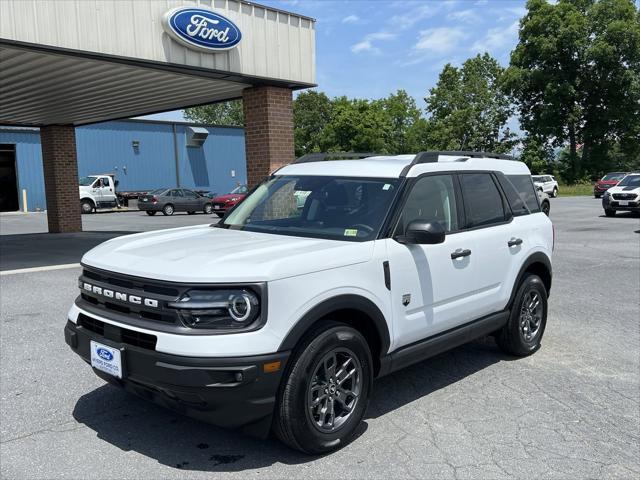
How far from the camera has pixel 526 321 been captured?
5.35 m

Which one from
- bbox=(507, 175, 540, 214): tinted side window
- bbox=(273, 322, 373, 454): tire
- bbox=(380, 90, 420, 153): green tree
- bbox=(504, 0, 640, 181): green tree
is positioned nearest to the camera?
bbox=(273, 322, 373, 454): tire

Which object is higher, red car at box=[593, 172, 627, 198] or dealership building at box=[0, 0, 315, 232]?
dealership building at box=[0, 0, 315, 232]

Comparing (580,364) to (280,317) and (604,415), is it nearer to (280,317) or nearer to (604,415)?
(604,415)

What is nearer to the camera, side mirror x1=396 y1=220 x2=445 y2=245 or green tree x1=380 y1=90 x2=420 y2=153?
side mirror x1=396 y1=220 x2=445 y2=245

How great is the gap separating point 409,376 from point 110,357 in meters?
2.51

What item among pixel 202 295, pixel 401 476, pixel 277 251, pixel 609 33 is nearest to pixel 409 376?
pixel 401 476

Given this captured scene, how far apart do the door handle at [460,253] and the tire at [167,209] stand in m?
26.5

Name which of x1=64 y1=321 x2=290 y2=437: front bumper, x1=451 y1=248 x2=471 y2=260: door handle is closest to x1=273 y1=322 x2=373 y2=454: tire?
x1=64 y1=321 x2=290 y2=437: front bumper

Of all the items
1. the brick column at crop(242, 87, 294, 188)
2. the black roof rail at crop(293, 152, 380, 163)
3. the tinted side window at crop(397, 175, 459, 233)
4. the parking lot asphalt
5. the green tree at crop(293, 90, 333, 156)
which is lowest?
the parking lot asphalt

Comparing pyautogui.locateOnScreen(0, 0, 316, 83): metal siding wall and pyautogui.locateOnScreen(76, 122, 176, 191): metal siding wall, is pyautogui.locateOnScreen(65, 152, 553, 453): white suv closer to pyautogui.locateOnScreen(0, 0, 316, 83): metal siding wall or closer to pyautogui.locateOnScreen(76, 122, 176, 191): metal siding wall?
pyautogui.locateOnScreen(0, 0, 316, 83): metal siding wall

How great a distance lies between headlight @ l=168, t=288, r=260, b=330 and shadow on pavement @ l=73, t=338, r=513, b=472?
89cm

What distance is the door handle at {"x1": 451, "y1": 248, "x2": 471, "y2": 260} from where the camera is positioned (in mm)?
4332

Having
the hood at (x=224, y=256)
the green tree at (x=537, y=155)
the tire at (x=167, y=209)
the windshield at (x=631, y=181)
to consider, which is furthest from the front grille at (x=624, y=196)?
the green tree at (x=537, y=155)

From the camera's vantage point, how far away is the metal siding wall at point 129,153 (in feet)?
115
